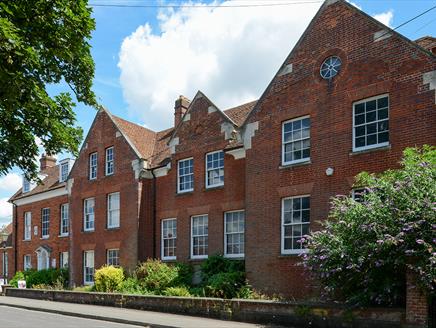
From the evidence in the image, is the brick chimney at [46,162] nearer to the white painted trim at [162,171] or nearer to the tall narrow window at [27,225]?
the tall narrow window at [27,225]

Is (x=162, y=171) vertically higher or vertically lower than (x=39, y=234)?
higher

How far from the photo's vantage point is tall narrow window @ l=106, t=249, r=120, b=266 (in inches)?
1093

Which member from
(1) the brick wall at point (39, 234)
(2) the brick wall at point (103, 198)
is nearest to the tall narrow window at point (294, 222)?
(2) the brick wall at point (103, 198)

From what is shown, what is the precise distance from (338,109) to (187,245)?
1029 cm

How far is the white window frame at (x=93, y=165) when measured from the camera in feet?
99.2

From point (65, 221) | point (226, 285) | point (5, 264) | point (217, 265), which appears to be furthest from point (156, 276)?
point (5, 264)

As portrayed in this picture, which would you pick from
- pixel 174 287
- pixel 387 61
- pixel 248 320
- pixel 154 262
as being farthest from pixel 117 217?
pixel 387 61

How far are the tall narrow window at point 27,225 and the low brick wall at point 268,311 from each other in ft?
54.6

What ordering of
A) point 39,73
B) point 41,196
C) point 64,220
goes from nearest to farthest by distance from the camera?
1. point 39,73
2. point 64,220
3. point 41,196

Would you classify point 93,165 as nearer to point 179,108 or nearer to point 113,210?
point 113,210

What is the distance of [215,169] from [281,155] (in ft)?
16.1

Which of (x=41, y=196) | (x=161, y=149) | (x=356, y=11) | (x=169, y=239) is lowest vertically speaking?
(x=169, y=239)

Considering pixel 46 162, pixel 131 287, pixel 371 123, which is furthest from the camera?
pixel 46 162

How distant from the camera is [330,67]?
717 inches
